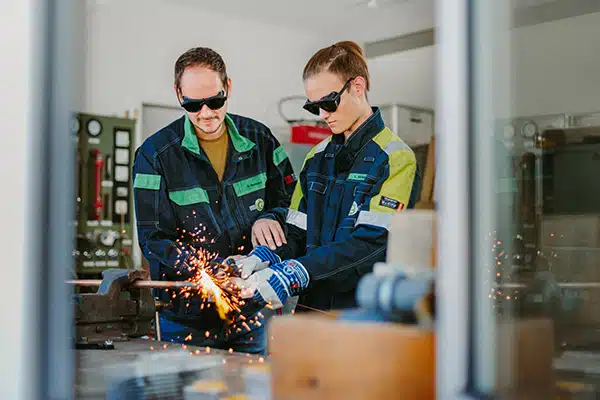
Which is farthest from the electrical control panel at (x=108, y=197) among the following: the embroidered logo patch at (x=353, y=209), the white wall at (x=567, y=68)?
the white wall at (x=567, y=68)

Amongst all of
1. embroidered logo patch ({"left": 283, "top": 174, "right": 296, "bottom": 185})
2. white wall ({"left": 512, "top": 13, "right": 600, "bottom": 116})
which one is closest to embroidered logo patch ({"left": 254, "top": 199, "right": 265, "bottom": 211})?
embroidered logo patch ({"left": 283, "top": 174, "right": 296, "bottom": 185})

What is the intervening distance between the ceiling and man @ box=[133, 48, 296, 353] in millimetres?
317

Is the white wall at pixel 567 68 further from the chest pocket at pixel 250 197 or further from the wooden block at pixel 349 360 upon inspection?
the wooden block at pixel 349 360

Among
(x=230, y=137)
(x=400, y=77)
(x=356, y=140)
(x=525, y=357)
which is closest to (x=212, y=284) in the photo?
(x=230, y=137)

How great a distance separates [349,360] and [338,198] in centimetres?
116

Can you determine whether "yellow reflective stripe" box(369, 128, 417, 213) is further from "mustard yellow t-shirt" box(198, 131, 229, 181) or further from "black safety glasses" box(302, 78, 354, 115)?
"mustard yellow t-shirt" box(198, 131, 229, 181)

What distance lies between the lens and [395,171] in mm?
2668

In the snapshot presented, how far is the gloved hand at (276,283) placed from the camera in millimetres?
Answer: 2836

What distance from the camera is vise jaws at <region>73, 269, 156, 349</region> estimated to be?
9.59ft

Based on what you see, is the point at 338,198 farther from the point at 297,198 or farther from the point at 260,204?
the point at 260,204

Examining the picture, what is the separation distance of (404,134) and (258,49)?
35.3 inches

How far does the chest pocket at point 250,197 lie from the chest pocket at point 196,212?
12 centimetres

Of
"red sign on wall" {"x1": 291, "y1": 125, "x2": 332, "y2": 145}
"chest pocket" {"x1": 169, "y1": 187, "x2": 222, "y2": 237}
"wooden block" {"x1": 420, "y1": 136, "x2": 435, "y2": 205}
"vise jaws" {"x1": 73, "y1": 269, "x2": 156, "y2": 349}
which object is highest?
"red sign on wall" {"x1": 291, "y1": 125, "x2": 332, "y2": 145}

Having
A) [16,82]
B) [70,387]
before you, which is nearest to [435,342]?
[70,387]
